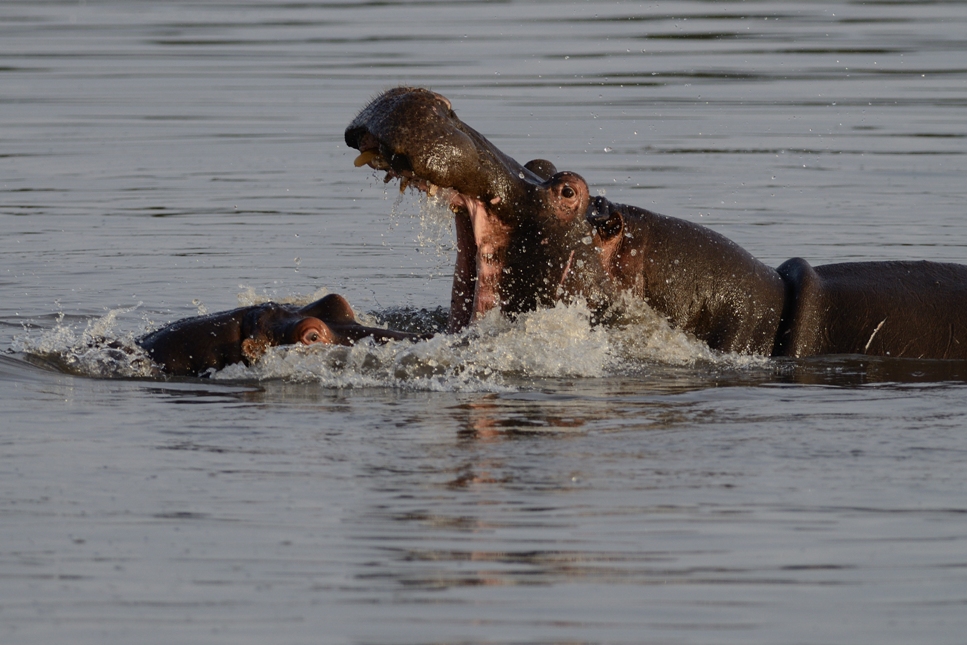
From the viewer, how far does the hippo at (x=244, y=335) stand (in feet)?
24.3

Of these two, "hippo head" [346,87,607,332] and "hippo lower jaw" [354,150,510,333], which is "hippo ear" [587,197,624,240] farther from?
"hippo lower jaw" [354,150,510,333]

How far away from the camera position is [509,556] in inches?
190

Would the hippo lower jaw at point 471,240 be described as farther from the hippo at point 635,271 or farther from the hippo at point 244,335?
the hippo at point 244,335

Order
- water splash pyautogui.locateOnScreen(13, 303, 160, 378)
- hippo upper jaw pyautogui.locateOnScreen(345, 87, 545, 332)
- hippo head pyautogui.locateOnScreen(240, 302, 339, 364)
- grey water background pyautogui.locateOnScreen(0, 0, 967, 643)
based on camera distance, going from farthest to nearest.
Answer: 1. water splash pyautogui.locateOnScreen(13, 303, 160, 378)
2. hippo head pyautogui.locateOnScreen(240, 302, 339, 364)
3. hippo upper jaw pyautogui.locateOnScreen(345, 87, 545, 332)
4. grey water background pyautogui.locateOnScreen(0, 0, 967, 643)

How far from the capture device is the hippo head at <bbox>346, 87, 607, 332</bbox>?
6965mm

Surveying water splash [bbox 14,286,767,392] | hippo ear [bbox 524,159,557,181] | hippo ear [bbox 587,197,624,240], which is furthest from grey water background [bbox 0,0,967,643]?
hippo ear [bbox 524,159,557,181]

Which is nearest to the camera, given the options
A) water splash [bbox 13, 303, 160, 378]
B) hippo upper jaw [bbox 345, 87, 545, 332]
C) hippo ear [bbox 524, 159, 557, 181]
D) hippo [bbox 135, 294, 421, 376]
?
hippo upper jaw [bbox 345, 87, 545, 332]

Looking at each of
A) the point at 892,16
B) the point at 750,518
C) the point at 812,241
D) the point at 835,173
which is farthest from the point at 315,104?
the point at 750,518

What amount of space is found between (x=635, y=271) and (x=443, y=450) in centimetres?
183

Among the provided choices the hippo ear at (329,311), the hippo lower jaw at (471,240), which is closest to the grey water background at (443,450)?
the hippo ear at (329,311)

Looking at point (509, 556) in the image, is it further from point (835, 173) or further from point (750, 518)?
point (835, 173)

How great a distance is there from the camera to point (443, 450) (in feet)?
19.8

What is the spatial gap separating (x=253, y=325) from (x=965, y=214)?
672cm

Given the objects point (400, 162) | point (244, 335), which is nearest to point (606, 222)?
point (400, 162)
